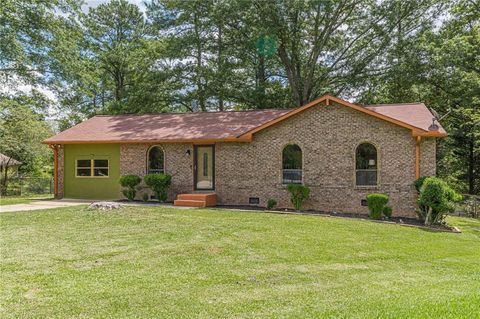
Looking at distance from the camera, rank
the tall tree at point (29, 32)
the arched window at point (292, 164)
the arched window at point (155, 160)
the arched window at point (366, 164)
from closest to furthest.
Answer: the arched window at point (366, 164), the arched window at point (292, 164), the arched window at point (155, 160), the tall tree at point (29, 32)

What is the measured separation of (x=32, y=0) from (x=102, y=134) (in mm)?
10408

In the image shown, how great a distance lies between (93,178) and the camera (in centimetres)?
1758

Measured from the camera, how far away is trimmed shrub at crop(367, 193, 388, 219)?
12414mm

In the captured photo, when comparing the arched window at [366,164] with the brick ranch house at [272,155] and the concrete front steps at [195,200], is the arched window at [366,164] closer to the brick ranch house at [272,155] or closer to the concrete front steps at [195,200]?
the brick ranch house at [272,155]

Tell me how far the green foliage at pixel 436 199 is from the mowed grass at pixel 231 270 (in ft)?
3.42

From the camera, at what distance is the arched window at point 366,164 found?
13734mm

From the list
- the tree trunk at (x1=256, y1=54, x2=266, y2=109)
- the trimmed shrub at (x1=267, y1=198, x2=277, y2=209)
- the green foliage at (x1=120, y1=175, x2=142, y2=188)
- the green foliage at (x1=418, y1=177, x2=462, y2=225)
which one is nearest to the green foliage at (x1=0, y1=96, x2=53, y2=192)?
the green foliage at (x1=120, y1=175, x2=142, y2=188)

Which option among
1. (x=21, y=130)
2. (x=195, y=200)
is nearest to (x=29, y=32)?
(x=21, y=130)

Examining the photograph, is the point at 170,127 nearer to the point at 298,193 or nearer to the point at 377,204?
the point at 298,193

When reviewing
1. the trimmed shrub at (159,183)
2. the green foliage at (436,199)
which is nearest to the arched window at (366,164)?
the green foliage at (436,199)

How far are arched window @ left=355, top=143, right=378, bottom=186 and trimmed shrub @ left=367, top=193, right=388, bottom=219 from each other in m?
1.27

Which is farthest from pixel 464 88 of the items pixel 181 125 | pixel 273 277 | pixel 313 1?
pixel 273 277

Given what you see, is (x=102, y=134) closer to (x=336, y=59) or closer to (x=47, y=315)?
(x=47, y=315)

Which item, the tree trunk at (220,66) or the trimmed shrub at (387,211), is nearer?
the trimmed shrub at (387,211)
